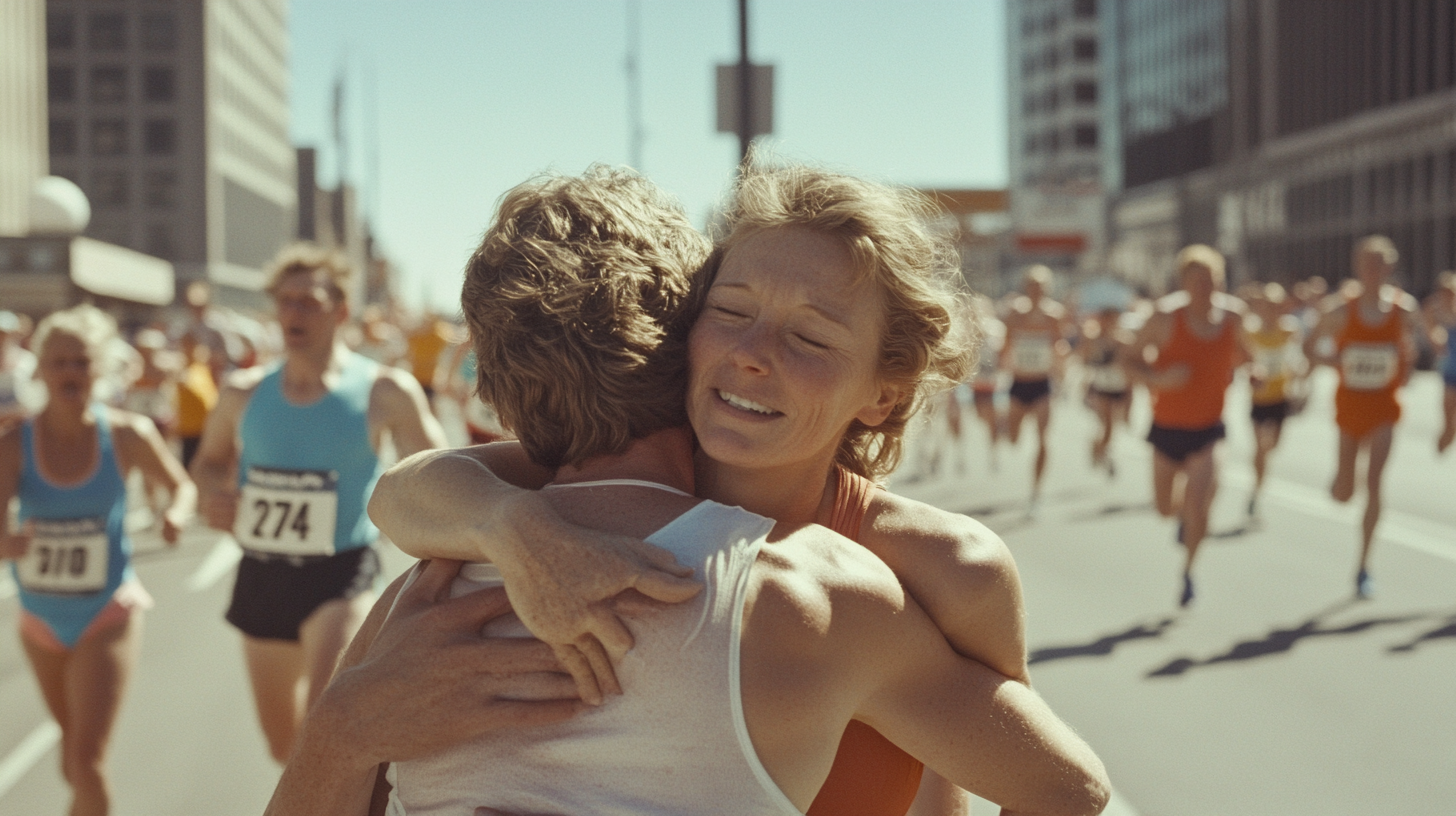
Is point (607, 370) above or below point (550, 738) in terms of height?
above

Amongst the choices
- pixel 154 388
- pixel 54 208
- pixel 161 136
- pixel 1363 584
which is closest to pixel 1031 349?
pixel 1363 584

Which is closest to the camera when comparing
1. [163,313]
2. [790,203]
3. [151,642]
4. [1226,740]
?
[790,203]

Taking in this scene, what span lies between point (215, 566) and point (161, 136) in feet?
281

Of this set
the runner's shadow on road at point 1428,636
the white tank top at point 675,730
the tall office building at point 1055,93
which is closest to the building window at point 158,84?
the tall office building at point 1055,93

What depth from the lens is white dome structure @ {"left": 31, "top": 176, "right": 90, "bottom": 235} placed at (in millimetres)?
45656

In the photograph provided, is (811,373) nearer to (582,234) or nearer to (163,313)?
(582,234)

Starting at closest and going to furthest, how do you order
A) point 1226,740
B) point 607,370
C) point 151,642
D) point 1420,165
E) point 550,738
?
point 550,738 < point 607,370 < point 1226,740 < point 151,642 < point 1420,165

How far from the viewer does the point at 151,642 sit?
8.31 metres

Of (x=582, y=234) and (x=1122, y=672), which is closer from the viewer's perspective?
(x=582, y=234)

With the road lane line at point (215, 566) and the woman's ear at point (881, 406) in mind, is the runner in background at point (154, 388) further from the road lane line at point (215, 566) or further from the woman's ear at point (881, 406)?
the woman's ear at point (881, 406)

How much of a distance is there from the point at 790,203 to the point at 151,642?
740cm

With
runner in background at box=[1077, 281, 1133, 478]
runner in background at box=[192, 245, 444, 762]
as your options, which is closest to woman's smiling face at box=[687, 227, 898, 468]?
runner in background at box=[192, 245, 444, 762]

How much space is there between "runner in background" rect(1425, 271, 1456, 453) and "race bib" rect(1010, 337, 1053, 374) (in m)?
3.38

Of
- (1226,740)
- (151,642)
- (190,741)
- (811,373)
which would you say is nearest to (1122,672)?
(1226,740)
